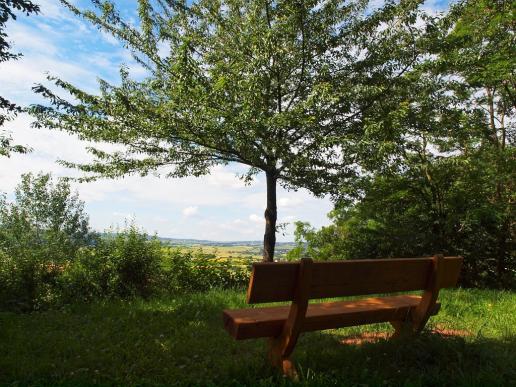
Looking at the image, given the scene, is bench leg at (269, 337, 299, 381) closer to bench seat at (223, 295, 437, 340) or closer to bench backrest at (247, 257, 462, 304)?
bench seat at (223, 295, 437, 340)

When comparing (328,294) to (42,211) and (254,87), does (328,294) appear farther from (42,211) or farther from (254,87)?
(42,211)

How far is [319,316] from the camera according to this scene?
343 centimetres

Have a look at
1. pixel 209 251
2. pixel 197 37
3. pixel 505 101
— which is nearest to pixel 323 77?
pixel 197 37

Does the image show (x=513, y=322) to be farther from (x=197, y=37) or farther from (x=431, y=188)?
(x=197, y=37)

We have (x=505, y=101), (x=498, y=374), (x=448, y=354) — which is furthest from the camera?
(x=505, y=101)

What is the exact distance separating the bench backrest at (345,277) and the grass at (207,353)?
1.97 ft

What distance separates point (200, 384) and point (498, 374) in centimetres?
247

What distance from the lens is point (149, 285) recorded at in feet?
25.0

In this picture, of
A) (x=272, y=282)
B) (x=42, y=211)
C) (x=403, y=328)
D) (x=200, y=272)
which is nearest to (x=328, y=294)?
(x=272, y=282)

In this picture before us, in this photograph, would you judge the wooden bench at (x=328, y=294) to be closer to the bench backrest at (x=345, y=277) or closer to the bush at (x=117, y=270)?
the bench backrest at (x=345, y=277)

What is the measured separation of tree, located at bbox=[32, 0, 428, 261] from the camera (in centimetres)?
771

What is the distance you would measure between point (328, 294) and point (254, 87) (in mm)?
5402

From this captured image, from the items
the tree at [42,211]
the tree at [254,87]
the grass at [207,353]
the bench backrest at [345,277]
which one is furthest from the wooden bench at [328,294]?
the tree at [42,211]

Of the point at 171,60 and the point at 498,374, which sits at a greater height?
the point at 171,60
